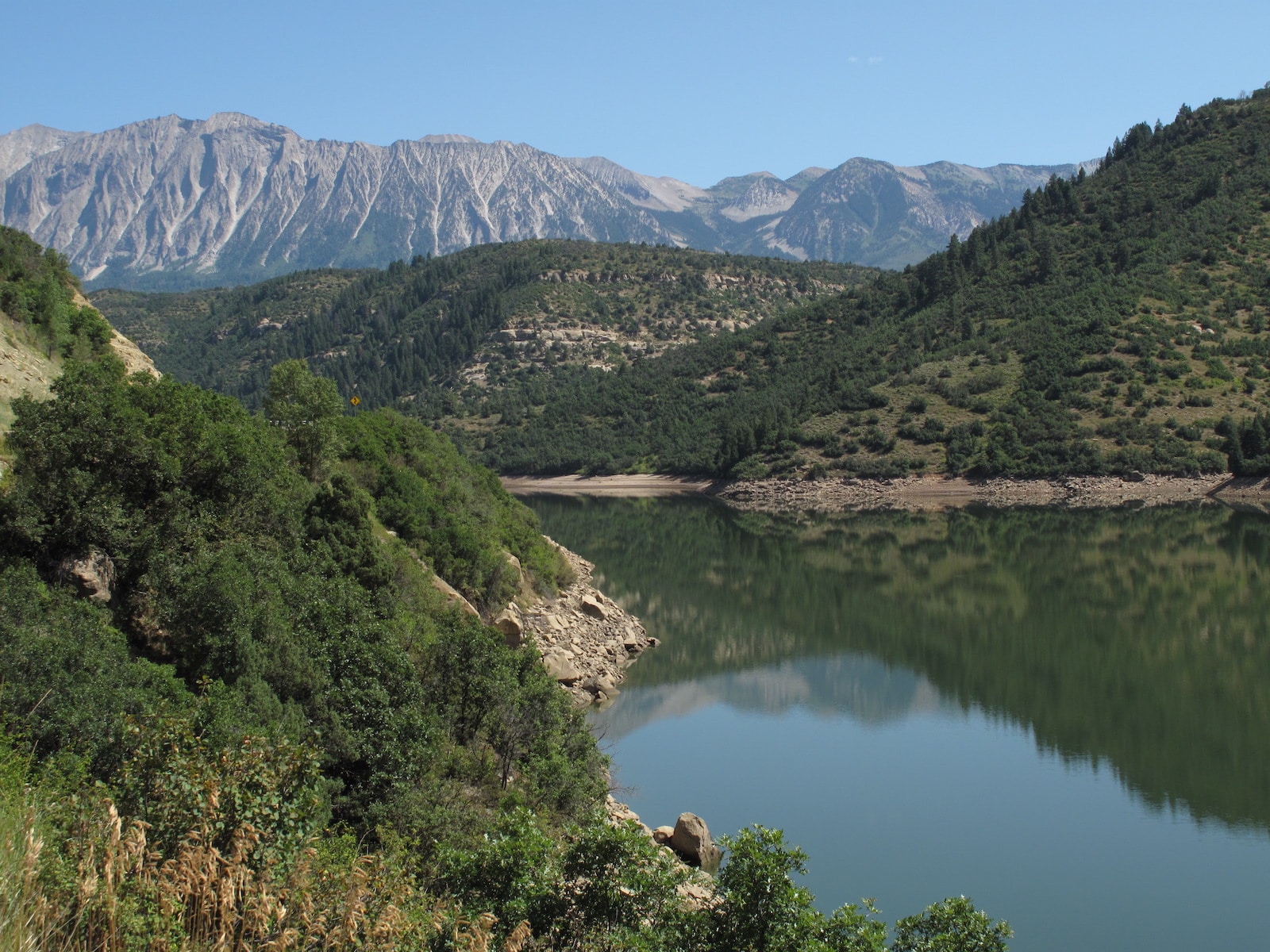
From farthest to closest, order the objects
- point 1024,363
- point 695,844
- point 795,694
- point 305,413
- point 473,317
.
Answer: point 473,317 < point 1024,363 < point 305,413 < point 795,694 < point 695,844

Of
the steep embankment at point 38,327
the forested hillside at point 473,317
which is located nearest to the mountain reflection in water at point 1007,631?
the steep embankment at point 38,327

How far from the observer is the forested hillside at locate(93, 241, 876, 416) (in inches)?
5782

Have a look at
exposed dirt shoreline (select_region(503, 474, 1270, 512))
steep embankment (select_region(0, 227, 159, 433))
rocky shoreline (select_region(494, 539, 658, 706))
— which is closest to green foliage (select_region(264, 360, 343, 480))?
steep embankment (select_region(0, 227, 159, 433))

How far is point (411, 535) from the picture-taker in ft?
107

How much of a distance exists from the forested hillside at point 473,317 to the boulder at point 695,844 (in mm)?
117654

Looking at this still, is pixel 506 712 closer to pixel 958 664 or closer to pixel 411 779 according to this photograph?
pixel 411 779

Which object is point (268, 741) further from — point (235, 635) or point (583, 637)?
point (583, 637)

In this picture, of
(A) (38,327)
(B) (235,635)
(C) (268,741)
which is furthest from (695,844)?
(A) (38,327)

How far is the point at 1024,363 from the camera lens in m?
93.6

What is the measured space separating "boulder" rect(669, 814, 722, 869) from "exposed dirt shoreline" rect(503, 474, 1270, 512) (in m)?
64.9

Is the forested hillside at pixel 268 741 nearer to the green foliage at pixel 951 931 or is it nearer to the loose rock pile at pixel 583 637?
the green foliage at pixel 951 931

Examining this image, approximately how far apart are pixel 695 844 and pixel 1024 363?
82687mm

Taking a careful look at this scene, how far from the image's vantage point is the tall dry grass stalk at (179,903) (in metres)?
6.48

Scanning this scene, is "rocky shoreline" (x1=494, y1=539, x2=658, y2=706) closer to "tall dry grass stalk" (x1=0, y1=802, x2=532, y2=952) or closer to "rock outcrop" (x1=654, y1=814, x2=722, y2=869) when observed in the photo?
"rock outcrop" (x1=654, y1=814, x2=722, y2=869)
